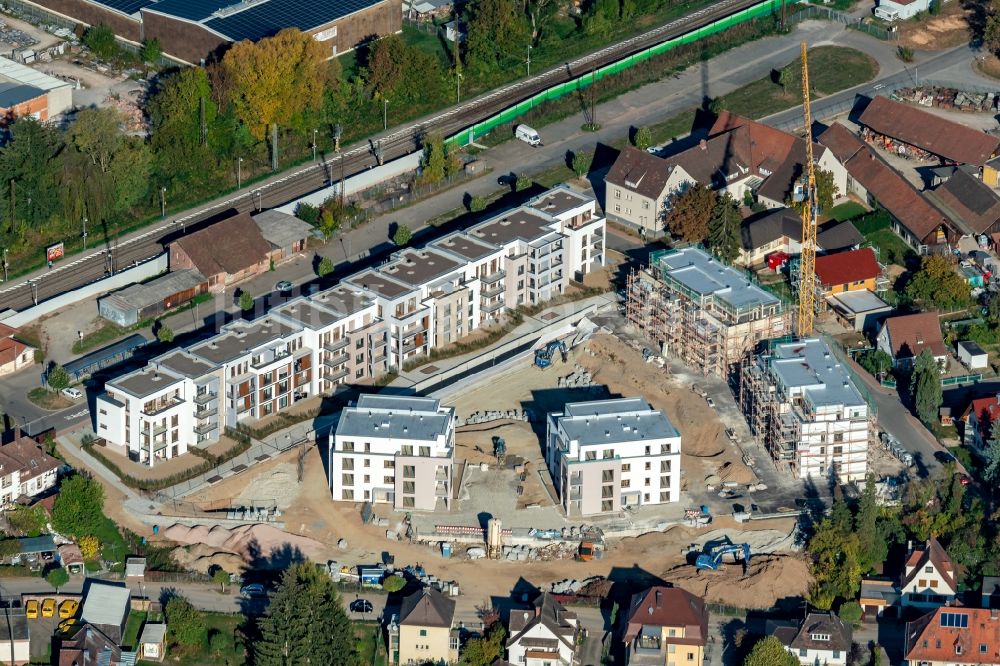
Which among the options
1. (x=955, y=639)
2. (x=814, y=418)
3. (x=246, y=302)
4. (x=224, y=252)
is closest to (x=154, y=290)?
(x=246, y=302)

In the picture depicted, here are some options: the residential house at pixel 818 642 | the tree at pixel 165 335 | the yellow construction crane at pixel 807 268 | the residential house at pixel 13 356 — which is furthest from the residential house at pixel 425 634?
the yellow construction crane at pixel 807 268

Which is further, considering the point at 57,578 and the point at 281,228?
the point at 281,228

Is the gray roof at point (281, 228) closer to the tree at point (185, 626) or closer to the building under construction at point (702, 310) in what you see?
the building under construction at point (702, 310)

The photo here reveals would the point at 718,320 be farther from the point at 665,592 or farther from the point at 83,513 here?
the point at 83,513

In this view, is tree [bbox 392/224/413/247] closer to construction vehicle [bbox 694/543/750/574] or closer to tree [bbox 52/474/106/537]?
tree [bbox 52/474/106/537]

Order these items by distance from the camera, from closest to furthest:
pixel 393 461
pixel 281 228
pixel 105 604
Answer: pixel 105 604 → pixel 393 461 → pixel 281 228

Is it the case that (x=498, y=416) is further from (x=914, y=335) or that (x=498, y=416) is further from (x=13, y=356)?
(x=13, y=356)
